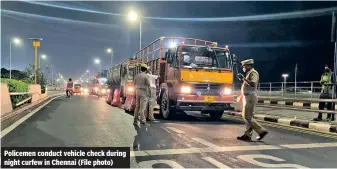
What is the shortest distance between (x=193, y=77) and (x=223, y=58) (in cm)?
164

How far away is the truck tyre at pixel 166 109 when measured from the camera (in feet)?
38.2

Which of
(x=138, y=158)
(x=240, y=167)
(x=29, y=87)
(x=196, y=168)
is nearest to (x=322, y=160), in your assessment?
(x=240, y=167)

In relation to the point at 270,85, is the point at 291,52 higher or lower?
higher

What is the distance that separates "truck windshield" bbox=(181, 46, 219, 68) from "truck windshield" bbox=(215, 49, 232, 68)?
6.4 inches

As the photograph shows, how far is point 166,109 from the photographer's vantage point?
11922 mm

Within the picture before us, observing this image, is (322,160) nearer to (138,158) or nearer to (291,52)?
(138,158)

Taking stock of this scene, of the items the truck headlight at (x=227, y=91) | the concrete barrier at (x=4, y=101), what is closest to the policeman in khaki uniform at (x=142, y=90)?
the truck headlight at (x=227, y=91)

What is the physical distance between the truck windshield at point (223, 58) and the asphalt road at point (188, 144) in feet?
10.2

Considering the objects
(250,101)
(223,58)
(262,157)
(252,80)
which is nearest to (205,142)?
(250,101)

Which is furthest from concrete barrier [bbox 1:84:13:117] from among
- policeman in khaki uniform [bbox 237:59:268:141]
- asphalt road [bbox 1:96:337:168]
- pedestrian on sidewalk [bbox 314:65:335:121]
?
pedestrian on sidewalk [bbox 314:65:335:121]

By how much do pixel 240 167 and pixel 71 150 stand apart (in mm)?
3033

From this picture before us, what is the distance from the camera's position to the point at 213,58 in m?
12.1

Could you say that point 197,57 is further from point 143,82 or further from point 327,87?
point 327,87

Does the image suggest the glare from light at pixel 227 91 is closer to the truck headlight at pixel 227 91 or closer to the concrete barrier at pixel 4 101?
the truck headlight at pixel 227 91
